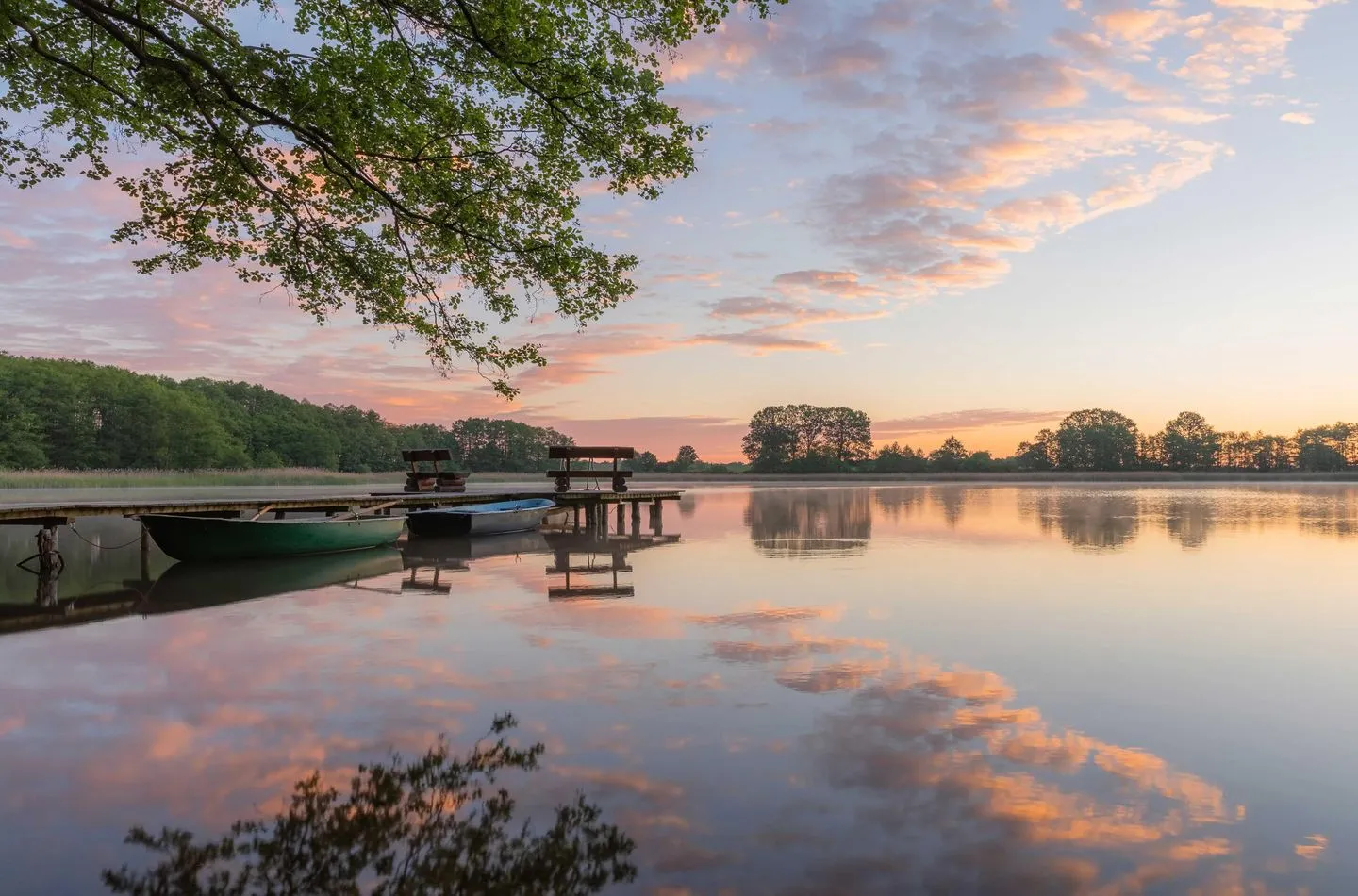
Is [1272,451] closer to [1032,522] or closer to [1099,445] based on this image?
[1099,445]

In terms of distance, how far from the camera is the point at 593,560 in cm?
2147

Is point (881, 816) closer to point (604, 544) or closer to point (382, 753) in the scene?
point (382, 753)

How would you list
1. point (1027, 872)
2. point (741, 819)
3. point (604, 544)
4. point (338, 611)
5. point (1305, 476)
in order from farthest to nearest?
point (1305, 476) < point (604, 544) < point (338, 611) < point (741, 819) < point (1027, 872)

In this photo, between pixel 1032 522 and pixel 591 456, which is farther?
pixel 1032 522

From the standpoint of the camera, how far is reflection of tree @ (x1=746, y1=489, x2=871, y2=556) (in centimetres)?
2391

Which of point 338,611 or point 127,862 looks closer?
point 127,862

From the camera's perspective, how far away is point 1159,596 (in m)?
15.1

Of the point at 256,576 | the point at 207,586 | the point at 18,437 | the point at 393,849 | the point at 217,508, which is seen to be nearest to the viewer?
the point at 393,849

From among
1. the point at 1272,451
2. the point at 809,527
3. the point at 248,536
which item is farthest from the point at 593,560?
the point at 1272,451

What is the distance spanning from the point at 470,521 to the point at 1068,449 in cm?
13857

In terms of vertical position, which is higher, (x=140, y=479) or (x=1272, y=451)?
(x=1272, y=451)

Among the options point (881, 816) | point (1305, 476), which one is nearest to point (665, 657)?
point (881, 816)

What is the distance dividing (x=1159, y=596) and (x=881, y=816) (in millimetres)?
12453

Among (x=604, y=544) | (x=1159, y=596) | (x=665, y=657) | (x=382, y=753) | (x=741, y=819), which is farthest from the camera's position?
(x=604, y=544)
